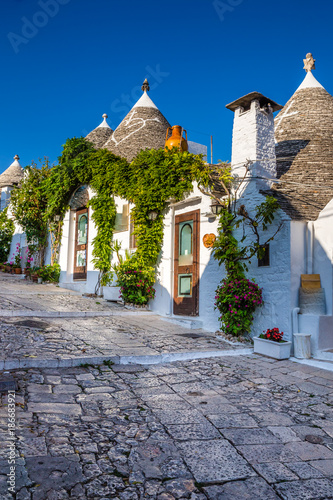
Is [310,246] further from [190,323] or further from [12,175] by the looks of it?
[12,175]

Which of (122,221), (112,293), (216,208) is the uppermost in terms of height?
(122,221)

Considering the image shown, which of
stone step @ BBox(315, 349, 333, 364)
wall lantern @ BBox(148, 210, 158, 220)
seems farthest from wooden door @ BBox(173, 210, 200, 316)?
stone step @ BBox(315, 349, 333, 364)

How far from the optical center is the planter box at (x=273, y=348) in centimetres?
637

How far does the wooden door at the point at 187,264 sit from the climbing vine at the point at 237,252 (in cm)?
92

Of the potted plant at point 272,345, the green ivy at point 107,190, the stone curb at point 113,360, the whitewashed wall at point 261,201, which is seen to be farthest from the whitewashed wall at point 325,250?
the green ivy at point 107,190

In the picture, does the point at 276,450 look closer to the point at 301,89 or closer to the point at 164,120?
the point at 301,89

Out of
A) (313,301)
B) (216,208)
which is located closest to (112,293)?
(216,208)

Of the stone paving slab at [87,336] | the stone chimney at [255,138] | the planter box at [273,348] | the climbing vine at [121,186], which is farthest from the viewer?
the climbing vine at [121,186]

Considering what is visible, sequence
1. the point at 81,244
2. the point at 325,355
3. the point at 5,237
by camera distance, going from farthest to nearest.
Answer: the point at 5,237 → the point at 81,244 → the point at 325,355

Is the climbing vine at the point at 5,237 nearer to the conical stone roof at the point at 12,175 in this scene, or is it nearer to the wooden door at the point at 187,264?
the conical stone roof at the point at 12,175

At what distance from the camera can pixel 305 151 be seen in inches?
374

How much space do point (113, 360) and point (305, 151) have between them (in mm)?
7091

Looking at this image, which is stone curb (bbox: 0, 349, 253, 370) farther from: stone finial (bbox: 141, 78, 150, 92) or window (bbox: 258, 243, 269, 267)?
stone finial (bbox: 141, 78, 150, 92)

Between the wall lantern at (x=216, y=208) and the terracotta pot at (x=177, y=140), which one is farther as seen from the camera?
the terracotta pot at (x=177, y=140)
